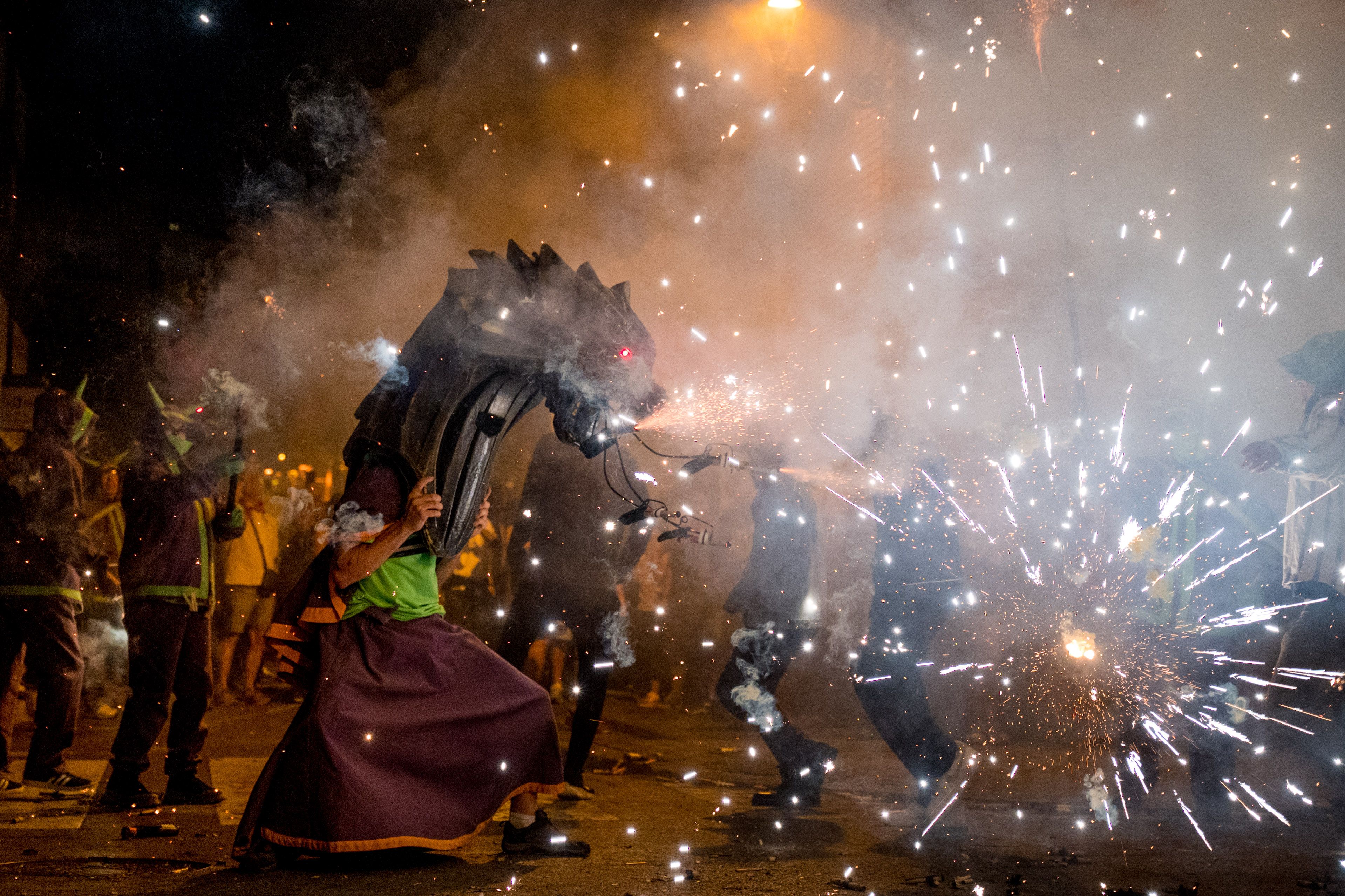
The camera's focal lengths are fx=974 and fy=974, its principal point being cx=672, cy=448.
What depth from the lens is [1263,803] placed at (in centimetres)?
498

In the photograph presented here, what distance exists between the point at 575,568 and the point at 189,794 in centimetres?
194

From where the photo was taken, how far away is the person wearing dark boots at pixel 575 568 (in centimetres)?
484

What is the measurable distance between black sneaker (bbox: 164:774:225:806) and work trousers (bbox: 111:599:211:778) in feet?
0.12

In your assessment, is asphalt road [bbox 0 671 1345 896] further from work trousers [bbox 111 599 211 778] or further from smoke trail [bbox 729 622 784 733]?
smoke trail [bbox 729 622 784 733]

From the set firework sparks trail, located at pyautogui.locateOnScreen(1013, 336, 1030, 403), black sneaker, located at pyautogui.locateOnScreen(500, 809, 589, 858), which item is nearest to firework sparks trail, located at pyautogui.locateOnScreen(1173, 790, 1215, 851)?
black sneaker, located at pyautogui.locateOnScreen(500, 809, 589, 858)

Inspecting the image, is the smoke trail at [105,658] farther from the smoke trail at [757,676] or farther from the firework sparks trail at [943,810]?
the firework sparks trail at [943,810]

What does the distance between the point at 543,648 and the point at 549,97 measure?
14.4 ft

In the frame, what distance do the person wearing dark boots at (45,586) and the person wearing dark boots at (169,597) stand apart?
1.07 feet

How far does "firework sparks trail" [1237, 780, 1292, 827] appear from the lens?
184 inches

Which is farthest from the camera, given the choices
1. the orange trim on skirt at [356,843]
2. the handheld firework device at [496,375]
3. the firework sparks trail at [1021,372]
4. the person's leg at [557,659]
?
the person's leg at [557,659]

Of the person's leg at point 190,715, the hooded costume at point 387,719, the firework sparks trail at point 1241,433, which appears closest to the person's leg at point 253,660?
the person's leg at point 190,715

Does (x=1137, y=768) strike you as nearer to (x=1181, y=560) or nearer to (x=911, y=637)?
(x=1181, y=560)

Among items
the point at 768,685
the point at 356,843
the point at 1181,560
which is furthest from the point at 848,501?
the point at 356,843

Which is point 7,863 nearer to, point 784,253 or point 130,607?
point 130,607
